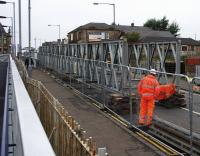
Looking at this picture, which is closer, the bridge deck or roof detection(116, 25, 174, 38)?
the bridge deck

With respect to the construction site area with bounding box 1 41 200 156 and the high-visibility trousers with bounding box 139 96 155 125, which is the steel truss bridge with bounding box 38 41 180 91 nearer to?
the construction site area with bounding box 1 41 200 156

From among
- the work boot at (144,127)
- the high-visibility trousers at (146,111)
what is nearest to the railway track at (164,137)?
the work boot at (144,127)

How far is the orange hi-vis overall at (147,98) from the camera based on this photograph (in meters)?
11.3

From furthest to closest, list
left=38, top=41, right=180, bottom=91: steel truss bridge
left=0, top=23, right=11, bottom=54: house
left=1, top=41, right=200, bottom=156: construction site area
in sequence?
left=0, top=23, right=11, bottom=54: house → left=38, top=41, right=180, bottom=91: steel truss bridge → left=1, top=41, right=200, bottom=156: construction site area

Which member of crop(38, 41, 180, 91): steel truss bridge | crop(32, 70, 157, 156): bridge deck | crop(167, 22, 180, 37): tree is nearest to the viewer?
crop(32, 70, 157, 156): bridge deck

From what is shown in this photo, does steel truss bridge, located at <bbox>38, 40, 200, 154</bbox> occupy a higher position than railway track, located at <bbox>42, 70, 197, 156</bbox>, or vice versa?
steel truss bridge, located at <bbox>38, 40, 200, 154</bbox>

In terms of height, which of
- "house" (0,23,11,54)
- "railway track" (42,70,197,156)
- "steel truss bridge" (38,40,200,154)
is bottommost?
"railway track" (42,70,197,156)

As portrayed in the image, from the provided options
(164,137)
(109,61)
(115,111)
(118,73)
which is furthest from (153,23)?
(164,137)

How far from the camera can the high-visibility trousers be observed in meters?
11.2

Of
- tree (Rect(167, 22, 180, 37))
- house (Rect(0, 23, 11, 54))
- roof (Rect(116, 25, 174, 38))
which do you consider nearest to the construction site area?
house (Rect(0, 23, 11, 54))

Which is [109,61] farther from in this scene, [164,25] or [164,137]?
[164,25]

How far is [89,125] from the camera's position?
11.9 metres

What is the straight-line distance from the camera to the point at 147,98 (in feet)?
37.8

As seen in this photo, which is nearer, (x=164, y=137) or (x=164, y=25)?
(x=164, y=137)
